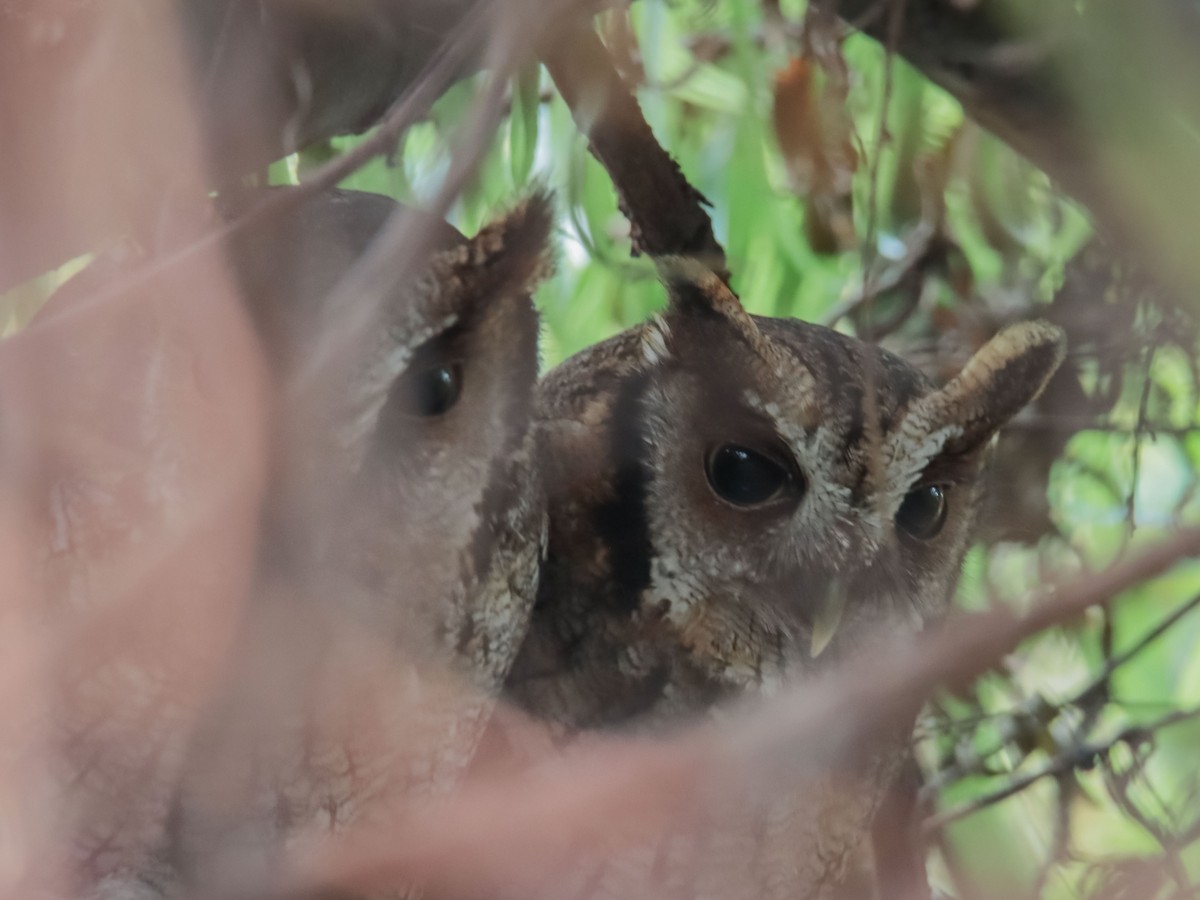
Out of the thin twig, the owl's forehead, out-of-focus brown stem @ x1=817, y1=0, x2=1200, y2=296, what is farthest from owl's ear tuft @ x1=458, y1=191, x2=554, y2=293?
the thin twig

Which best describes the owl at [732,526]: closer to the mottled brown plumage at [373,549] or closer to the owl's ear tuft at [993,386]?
the owl's ear tuft at [993,386]

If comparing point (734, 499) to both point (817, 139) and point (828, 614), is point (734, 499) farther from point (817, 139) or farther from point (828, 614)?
point (817, 139)

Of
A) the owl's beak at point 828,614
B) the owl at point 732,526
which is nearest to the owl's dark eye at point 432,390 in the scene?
the owl at point 732,526

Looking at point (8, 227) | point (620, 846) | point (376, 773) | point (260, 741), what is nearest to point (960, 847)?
point (620, 846)

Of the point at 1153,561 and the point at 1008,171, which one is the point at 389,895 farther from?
the point at 1008,171

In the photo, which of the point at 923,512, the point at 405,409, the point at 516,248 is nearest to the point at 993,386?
the point at 923,512
